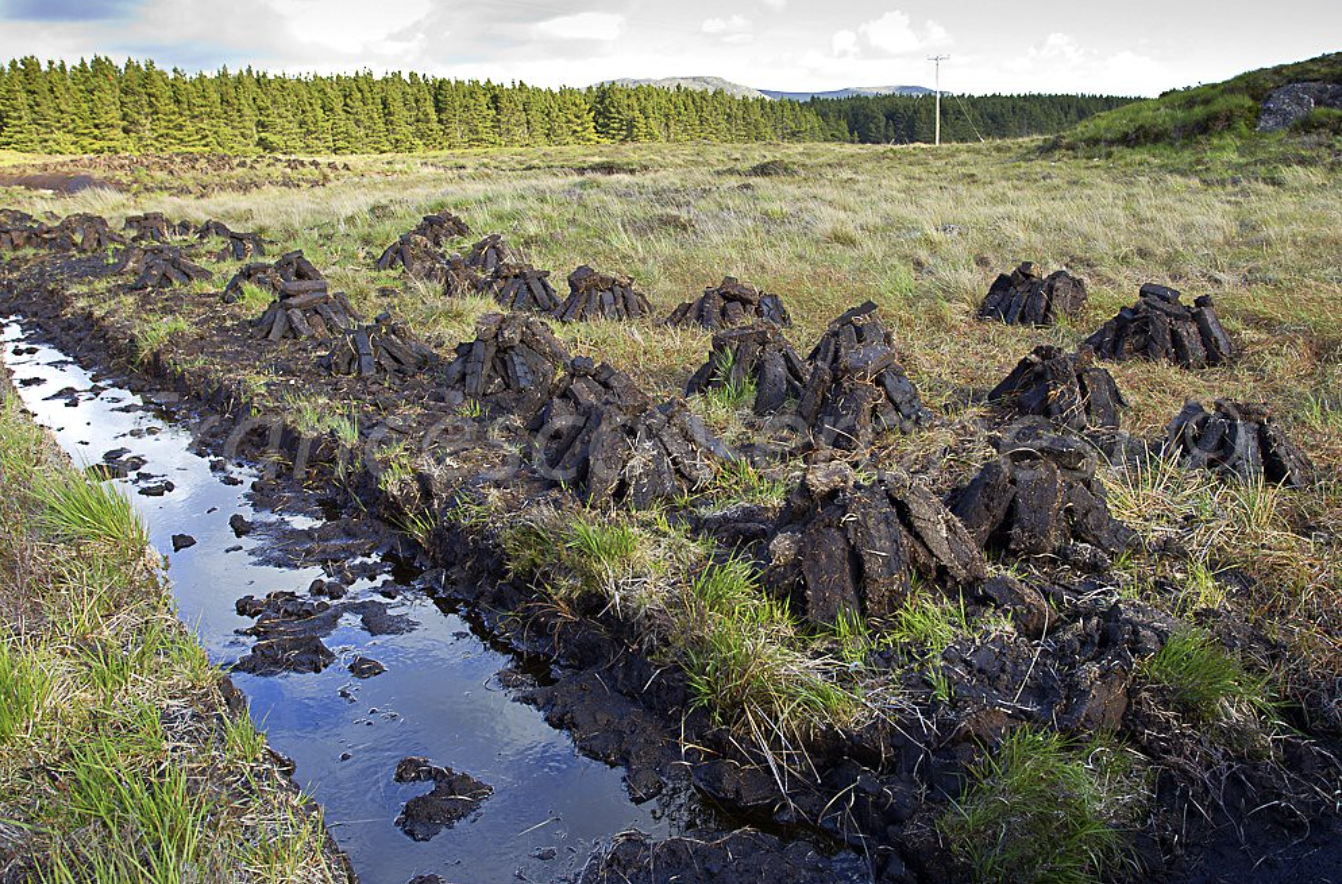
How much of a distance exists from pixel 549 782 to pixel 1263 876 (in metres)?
2.32

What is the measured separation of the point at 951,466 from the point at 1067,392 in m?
1.10

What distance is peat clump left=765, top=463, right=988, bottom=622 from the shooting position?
366 centimetres

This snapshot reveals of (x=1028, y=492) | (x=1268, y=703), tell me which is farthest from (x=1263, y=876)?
(x=1028, y=492)

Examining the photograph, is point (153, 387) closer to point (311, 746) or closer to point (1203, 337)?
point (311, 746)

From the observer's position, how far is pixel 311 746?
11.8ft

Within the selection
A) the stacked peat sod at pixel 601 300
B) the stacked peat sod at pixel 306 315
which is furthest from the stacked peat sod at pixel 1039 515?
the stacked peat sod at pixel 306 315

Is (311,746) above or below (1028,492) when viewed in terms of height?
below

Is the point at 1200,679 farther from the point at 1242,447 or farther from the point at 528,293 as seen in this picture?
the point at 528,293

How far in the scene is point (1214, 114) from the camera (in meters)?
23.5

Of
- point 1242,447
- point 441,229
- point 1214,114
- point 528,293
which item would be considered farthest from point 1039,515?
point 1214,114

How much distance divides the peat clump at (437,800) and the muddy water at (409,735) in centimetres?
4

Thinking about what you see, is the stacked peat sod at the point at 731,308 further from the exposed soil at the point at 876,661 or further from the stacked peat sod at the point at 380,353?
the exposed soil at the point at 876,661

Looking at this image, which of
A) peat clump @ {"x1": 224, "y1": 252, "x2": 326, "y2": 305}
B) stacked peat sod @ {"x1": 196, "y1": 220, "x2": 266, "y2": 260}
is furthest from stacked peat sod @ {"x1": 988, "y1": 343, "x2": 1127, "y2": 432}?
stacked peat sod @ {"x1": 196, "y1": 220, "x2": 266, "y2": 260}

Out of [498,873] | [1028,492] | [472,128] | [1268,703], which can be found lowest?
[498,873]
